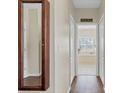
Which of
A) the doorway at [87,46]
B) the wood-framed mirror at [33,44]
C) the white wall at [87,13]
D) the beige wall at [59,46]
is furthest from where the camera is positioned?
the doorway at [87,46]

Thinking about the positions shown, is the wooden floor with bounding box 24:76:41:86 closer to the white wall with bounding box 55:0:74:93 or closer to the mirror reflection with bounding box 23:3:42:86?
the mirror reflection with bounding box 23:3:42:86

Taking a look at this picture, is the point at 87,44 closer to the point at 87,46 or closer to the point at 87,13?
the point at 87,46

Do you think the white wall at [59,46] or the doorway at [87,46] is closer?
the white wall at [59,46]

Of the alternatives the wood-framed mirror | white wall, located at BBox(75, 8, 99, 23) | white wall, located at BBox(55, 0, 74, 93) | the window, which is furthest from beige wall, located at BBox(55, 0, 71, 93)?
the window

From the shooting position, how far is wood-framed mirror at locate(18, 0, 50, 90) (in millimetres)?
2807

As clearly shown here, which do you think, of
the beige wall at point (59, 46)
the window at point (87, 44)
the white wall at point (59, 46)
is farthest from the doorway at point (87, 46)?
the beige wall at point (59, 46)

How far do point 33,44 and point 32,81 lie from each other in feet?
1.57

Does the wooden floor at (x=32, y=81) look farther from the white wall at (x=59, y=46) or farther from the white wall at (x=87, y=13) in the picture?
the white wall at (x=87, y=13)

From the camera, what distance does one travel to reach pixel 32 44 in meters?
2.88

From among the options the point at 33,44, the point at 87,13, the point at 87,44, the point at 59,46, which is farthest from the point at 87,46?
the point at 33,44

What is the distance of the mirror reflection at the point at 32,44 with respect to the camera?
281cm
